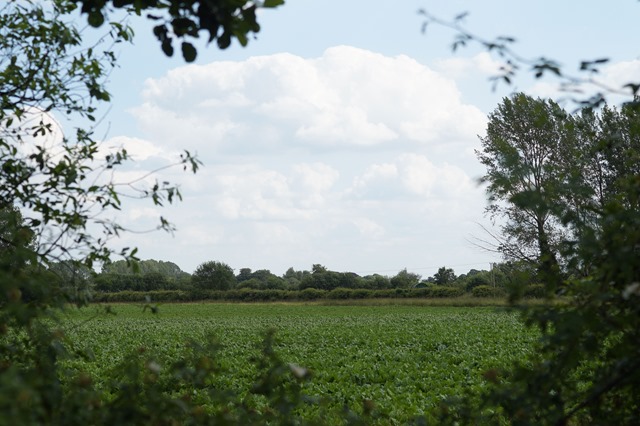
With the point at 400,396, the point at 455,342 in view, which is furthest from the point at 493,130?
the point at 400,396

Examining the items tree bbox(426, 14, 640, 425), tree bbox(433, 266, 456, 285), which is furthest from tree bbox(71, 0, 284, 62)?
tree bbox(433, 266, 456, 285)

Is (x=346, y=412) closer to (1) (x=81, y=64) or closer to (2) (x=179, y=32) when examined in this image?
(2) (x=179, y=32)

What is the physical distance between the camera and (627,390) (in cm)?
345

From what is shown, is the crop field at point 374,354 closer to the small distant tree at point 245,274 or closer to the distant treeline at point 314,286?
the distant treeline at point 314,286

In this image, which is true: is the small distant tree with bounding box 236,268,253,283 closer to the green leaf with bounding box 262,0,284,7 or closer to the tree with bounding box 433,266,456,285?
the tree with bounding box 433,266,456,285

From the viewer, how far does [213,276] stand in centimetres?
9675

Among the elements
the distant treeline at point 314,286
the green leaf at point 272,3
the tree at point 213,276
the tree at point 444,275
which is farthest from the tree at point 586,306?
the tree at point 213,276

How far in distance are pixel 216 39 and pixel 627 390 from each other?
265 cm

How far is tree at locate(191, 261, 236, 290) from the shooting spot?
316ft

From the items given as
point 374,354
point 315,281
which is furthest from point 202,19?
point 315,281

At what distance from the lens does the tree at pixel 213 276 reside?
316 feet

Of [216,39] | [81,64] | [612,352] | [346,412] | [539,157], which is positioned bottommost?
[346,412]

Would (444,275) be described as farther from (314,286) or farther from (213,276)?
(213,276)

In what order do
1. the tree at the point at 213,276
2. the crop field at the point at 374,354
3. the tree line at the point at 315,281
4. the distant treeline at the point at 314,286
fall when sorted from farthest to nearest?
the tree at the point at 213,276 < the tree line at the point at 315,281 < the distant treeline at the point at 314,286 < the crop field at the point at 374,354
